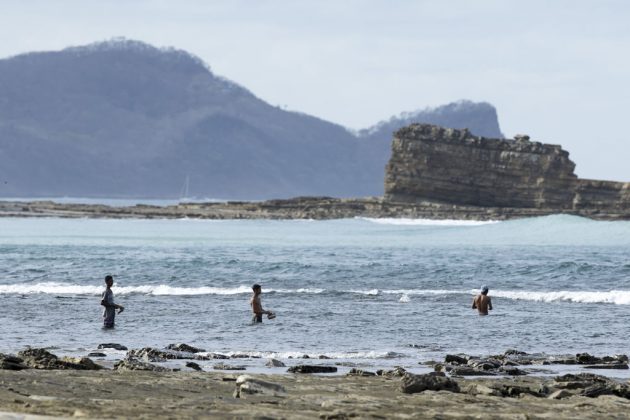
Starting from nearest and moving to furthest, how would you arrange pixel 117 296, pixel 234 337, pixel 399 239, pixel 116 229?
pixel 234 337, pixel 117 296, pixel 399 239, pixel 116 229

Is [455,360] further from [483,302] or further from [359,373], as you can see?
[483,302]

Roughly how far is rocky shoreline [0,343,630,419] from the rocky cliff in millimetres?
85044

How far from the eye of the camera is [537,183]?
100062 millimetres

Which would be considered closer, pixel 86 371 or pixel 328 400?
pixel 328 400

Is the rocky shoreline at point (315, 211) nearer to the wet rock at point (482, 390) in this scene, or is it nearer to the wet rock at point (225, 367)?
the wet rock at point (225, 367)

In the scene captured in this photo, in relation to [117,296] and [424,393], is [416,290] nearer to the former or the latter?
[117,296]

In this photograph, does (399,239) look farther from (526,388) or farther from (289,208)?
(526,388)

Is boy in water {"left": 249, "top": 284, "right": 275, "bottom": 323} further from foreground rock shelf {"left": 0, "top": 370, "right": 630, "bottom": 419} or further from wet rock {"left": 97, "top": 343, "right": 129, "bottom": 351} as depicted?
foreground rock shelf {"left": 0, "top": 370, "right": 630, "bottom": 419}

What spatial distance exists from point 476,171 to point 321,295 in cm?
7402

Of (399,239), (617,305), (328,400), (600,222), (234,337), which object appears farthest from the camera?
(600,222)

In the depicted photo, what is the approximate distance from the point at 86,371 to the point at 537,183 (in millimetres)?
88322

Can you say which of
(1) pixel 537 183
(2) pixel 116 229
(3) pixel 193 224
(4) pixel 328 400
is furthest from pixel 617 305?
(1) pixel 537 183

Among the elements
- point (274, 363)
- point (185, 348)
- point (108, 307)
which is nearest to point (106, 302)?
point (108, 307)

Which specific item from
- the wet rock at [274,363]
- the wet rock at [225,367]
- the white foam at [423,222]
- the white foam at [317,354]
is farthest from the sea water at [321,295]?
the white foam at [423,222]
